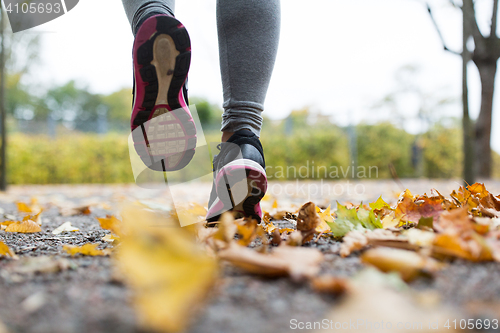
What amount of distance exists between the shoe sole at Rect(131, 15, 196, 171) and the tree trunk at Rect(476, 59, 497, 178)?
19.1ft

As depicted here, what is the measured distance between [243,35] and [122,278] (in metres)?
0.79

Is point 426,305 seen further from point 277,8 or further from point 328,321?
point 277,8

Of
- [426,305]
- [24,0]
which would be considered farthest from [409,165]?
[426,305]

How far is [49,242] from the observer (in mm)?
898

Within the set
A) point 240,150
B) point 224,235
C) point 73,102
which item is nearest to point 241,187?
point 240,150

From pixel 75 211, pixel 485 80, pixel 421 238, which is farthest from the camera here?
pixel 485 80

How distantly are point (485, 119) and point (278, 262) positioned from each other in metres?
6.36

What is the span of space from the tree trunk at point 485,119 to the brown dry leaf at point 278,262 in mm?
6051

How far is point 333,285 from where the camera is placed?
17.2 inches

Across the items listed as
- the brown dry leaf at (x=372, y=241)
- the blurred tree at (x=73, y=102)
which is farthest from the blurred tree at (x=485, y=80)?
the blurred tree at (x=73, y=102)

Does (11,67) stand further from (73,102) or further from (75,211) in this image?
(75,211)

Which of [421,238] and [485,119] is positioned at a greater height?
[485,119]

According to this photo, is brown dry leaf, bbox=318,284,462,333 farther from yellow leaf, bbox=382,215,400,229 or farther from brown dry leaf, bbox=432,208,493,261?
yellow leaf, bbox=382,215,400,229

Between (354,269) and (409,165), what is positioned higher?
(354,269)
